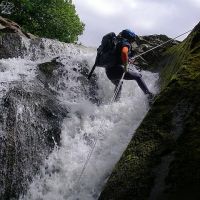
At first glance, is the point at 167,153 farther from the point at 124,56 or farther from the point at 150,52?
the point at 150,52

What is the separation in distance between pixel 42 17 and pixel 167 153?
32.0 metres

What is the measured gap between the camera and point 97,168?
11.2 meters

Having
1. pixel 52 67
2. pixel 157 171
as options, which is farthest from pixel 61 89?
pixel 157 171

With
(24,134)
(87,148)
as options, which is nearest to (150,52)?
(87,148)

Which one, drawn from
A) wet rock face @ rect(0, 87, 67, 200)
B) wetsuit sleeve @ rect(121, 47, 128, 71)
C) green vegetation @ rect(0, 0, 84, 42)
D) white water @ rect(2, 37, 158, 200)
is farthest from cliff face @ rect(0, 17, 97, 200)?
green vegetation @ rect(0, 0, 84, 42)

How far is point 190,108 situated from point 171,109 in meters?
0.50

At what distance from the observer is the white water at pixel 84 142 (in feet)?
36.1

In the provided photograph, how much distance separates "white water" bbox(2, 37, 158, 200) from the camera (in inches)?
433

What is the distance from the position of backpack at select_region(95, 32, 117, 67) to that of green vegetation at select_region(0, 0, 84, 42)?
2470 cm

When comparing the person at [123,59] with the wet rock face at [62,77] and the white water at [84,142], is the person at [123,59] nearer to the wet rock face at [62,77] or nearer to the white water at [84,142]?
the white water at [84,142]

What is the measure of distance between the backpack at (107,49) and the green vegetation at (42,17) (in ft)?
81.1

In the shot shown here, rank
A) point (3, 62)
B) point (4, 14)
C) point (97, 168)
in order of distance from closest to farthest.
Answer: point (97, 168) → point (3, 62) → point (4, 14)

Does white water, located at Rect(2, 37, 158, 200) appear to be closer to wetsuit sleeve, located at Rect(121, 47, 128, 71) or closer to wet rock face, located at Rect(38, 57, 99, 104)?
wet rock face, located at Rect(38, 57, 99, 104)

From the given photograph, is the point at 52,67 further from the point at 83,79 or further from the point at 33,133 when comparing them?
the point at 33,133
